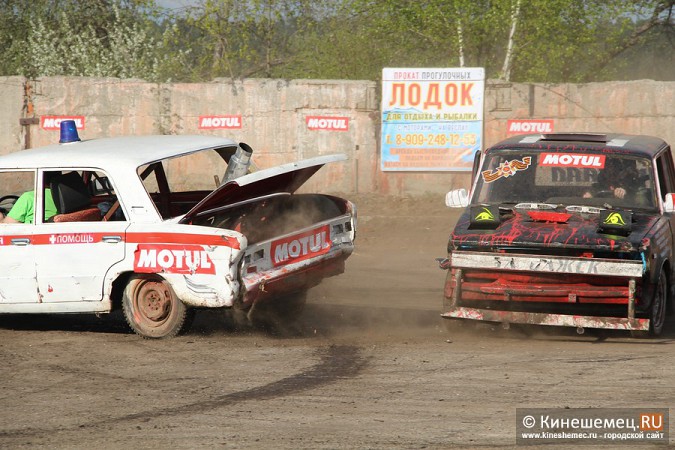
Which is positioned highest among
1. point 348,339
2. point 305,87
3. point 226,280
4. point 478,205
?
point 305,87

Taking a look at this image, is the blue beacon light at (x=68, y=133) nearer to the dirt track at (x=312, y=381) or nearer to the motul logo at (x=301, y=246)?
the dirt track at (x=312, y=381)

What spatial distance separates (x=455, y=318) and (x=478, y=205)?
51.3 inches

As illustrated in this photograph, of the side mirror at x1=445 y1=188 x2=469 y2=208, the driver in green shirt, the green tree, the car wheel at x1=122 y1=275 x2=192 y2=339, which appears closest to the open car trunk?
the car wheel at x1=122 y1=275 x2=192 y2=339

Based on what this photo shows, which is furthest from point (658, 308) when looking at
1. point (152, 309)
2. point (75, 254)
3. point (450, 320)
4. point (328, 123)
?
point (328, 123)

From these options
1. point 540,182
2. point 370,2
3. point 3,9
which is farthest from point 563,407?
point 3,9

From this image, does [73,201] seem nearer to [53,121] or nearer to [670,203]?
[670,203]

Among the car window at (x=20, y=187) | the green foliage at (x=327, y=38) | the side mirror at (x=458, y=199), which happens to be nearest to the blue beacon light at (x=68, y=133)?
the car window at (x=20, y=187)

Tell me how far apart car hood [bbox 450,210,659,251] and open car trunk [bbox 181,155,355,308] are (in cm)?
122

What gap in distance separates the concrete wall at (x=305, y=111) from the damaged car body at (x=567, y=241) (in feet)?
30.0

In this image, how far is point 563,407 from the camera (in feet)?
19.5

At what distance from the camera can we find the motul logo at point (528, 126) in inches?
718

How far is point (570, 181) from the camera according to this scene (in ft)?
29.8

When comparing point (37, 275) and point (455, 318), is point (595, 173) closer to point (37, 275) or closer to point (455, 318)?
point (455, 318)

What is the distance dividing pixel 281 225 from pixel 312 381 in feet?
7.57
